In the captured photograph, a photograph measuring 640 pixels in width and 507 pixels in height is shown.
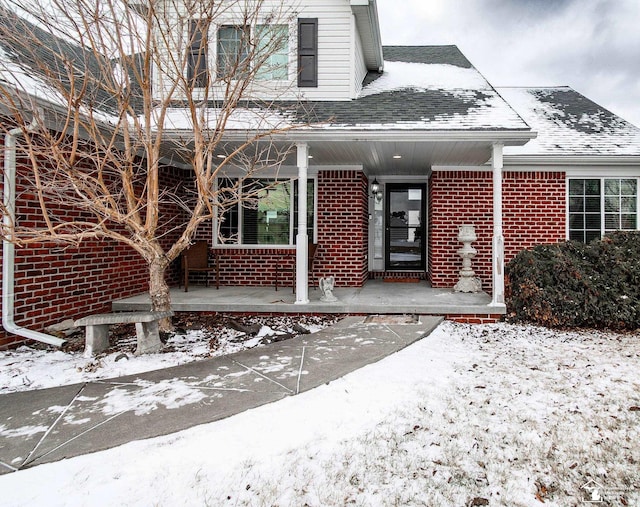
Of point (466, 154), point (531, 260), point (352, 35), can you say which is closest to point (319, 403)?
point (531, 260)

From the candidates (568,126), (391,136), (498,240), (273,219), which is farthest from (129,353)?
(568,126)

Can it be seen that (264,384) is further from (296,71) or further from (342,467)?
(296,71)

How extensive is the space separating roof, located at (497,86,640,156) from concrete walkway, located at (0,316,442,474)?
5.39m

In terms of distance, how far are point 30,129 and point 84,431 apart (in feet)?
9.64

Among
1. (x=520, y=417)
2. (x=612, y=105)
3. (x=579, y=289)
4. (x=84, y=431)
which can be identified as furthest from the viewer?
(x=612, y=105)

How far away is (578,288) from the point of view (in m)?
5.67

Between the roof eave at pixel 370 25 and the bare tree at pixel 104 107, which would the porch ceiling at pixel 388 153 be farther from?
the roof eave at pixel 370 25

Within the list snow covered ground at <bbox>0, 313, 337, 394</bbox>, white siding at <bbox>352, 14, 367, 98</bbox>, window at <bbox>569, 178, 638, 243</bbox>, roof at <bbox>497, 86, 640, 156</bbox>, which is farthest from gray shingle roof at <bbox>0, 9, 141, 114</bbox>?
window at <bbox>569, 178, 638, 243</bbox>

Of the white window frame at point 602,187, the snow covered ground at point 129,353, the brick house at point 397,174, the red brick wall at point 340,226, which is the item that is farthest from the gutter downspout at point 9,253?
the white window frame at point 602,187

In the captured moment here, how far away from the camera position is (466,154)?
22.6ft

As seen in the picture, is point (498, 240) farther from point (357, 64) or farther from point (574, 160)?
point (357, 64)

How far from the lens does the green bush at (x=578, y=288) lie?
5570 millimetres

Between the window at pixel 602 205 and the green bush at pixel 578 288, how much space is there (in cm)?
219

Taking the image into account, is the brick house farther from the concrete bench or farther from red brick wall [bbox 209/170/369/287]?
the concrete bench
